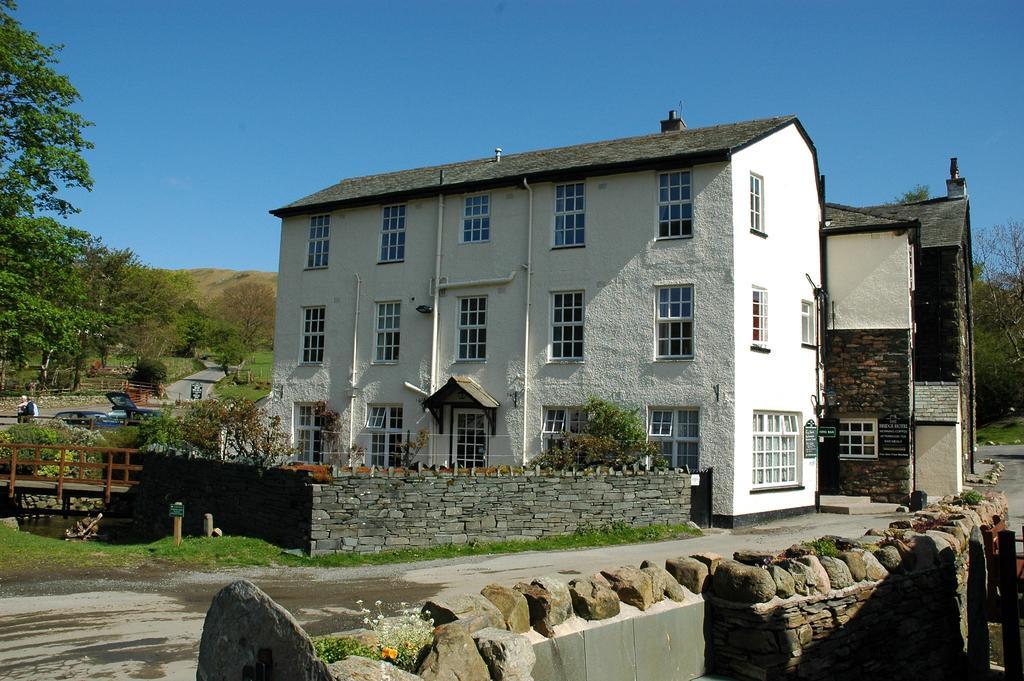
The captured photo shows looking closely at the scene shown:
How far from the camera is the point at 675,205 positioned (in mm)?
21078

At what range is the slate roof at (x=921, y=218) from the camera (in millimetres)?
24328

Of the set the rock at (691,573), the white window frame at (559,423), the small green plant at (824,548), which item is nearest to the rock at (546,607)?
the rock at (691,573)

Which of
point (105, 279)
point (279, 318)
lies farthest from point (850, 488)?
point (105, 279)

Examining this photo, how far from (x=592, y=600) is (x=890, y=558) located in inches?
208

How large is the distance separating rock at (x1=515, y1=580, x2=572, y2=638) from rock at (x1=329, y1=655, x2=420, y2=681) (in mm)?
1686

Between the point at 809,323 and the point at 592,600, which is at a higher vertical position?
the point at 809,323

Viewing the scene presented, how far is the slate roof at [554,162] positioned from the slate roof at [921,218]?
395 cm

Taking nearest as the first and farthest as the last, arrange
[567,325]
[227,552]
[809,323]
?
[227,552] < [567,325] < [809,323]

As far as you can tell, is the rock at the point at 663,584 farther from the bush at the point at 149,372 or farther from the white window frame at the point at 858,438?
the bush at the point at 149,372

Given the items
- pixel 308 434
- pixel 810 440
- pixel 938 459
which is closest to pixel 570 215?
pixel 810 440

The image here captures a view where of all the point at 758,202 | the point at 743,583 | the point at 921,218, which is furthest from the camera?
the point at 921,218

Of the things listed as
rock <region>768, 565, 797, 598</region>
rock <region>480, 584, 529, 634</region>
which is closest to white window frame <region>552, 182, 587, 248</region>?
rock <region>768, 565, 797, 598</region>

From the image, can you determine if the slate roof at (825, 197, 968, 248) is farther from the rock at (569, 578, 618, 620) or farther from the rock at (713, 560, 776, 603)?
the rock at (569, 578, 618, 620)

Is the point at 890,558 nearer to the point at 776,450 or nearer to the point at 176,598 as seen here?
the point at 176,598
